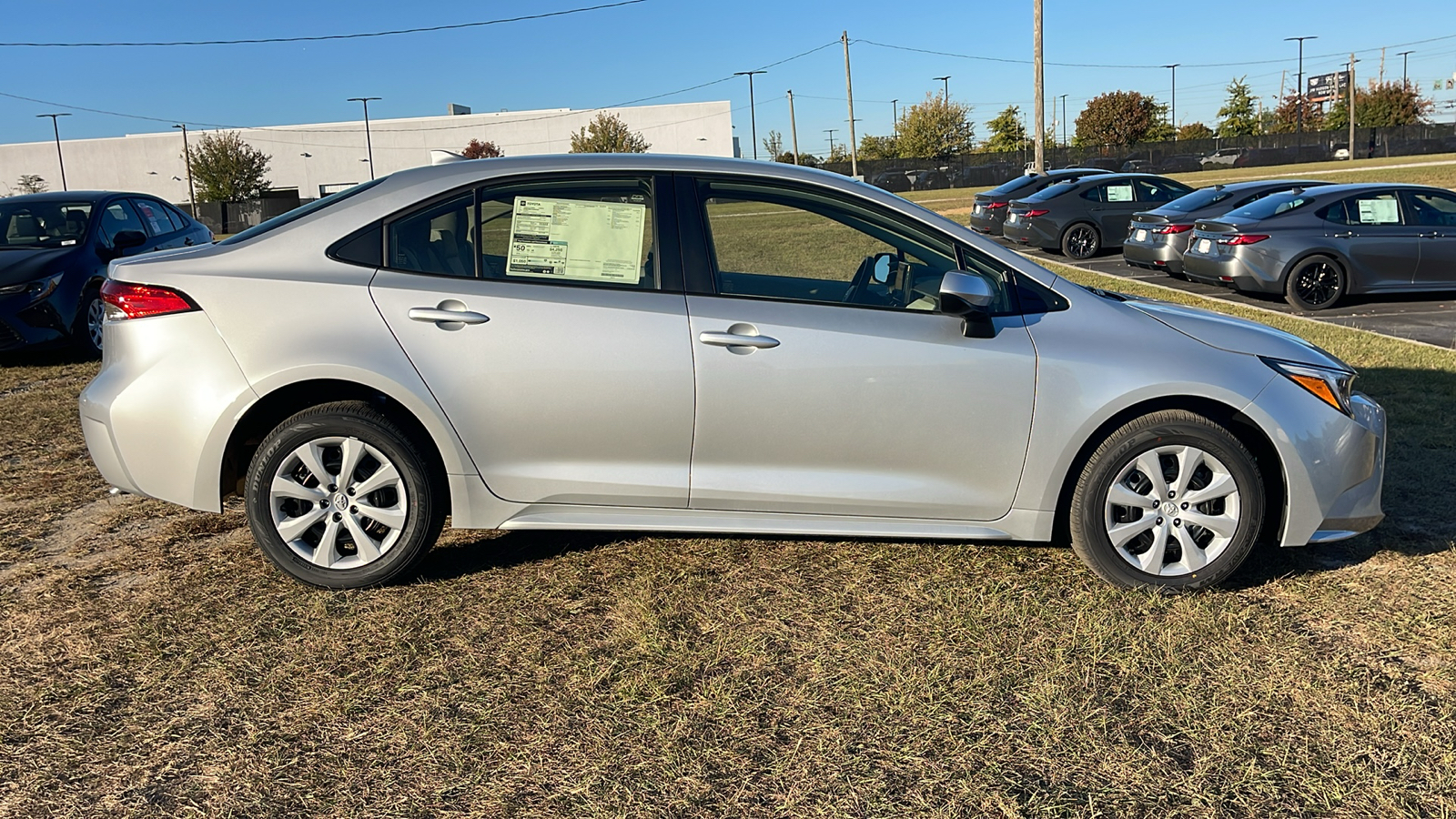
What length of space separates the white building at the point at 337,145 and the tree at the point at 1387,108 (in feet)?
161

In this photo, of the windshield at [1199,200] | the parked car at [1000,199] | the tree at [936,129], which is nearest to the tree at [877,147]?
the tree at [936,129]

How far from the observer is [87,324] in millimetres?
9539

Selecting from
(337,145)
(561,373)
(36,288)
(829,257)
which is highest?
(337,145)

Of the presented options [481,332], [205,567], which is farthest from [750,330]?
[205,567]

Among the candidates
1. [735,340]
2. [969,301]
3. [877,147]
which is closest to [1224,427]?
[969,301]

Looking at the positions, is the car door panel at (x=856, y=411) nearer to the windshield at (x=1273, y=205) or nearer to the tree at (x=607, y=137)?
the windshield at (x=1273, y=205)

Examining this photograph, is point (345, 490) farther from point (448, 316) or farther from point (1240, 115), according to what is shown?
point (1240, 115)

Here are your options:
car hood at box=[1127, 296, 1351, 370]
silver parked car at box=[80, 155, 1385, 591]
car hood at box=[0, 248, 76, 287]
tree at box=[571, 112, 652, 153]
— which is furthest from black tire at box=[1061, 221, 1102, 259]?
tree at box=[571, 112, 652, 153]

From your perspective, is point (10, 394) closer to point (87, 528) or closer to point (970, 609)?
point (87, 528)

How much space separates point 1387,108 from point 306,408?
320 feet

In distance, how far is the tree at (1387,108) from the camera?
8312 cm

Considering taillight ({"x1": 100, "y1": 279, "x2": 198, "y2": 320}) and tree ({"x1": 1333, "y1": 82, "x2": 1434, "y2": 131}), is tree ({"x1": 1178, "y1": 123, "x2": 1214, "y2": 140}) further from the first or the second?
taillight ({"x1": 100, "y1": 279, "x2": 198, "y2": 320})

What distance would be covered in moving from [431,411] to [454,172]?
0.95 metres

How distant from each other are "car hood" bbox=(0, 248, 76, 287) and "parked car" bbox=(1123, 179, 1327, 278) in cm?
1311
